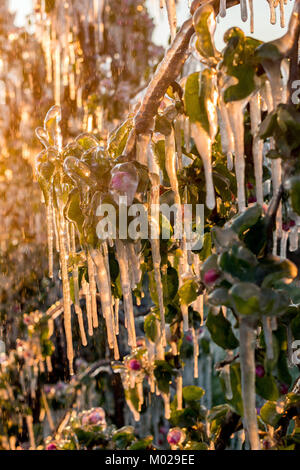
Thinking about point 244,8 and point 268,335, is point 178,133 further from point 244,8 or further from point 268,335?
point 268,335

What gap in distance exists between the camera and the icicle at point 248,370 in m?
0.54

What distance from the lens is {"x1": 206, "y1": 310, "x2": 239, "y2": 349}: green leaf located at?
2.22 ft

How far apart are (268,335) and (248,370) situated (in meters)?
0.05

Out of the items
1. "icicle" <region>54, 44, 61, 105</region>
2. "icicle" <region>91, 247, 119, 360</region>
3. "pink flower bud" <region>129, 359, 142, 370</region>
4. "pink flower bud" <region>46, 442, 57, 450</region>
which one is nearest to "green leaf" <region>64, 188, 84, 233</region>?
"icicle" <region>91, 247, 119, 360</region>

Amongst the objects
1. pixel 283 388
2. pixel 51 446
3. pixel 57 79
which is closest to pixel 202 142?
pixel 283 388

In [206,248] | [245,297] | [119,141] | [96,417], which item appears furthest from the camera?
[96,417]

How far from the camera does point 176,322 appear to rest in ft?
3.71

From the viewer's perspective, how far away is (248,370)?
57 centimetres

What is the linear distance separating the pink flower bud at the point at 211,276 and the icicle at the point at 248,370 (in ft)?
0.17

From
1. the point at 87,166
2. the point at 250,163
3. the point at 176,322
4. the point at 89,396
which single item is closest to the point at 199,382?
the point at 89,396

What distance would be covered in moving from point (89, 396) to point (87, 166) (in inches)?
105

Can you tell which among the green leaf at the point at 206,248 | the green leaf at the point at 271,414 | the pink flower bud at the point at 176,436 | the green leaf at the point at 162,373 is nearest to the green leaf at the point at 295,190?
the green leaf at the point at 206,248

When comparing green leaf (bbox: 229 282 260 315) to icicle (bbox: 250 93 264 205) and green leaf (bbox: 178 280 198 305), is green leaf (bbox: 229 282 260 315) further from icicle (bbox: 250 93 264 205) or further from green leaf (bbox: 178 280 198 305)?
green leaf (bbox: 178 280 198 305)
